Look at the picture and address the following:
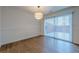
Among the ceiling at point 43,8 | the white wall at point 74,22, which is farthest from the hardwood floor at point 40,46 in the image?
the ceiling at point 43,8

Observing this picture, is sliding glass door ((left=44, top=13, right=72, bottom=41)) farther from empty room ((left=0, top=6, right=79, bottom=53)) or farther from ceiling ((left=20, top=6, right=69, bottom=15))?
ceiling ((left=20, top=6, right=69, bottom=15))

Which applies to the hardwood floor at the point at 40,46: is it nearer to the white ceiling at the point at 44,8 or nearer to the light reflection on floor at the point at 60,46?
the light reflection on floor at the point at 60,46

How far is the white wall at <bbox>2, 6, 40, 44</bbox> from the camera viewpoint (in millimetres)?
1621

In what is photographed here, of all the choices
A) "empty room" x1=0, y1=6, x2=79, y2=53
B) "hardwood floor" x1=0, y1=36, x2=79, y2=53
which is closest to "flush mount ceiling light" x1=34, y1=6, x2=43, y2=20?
"empty room" x1=0, y1=6, x2=79, y2=53

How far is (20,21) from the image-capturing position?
171 centimetres

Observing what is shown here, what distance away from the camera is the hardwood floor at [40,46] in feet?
5.29

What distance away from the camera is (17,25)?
1.70 metres

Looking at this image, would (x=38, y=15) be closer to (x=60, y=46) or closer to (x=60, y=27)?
(x=60, y=27)

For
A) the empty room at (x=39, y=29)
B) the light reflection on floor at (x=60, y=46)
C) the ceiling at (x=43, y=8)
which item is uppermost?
the ceiling at (x=43, y=8)
